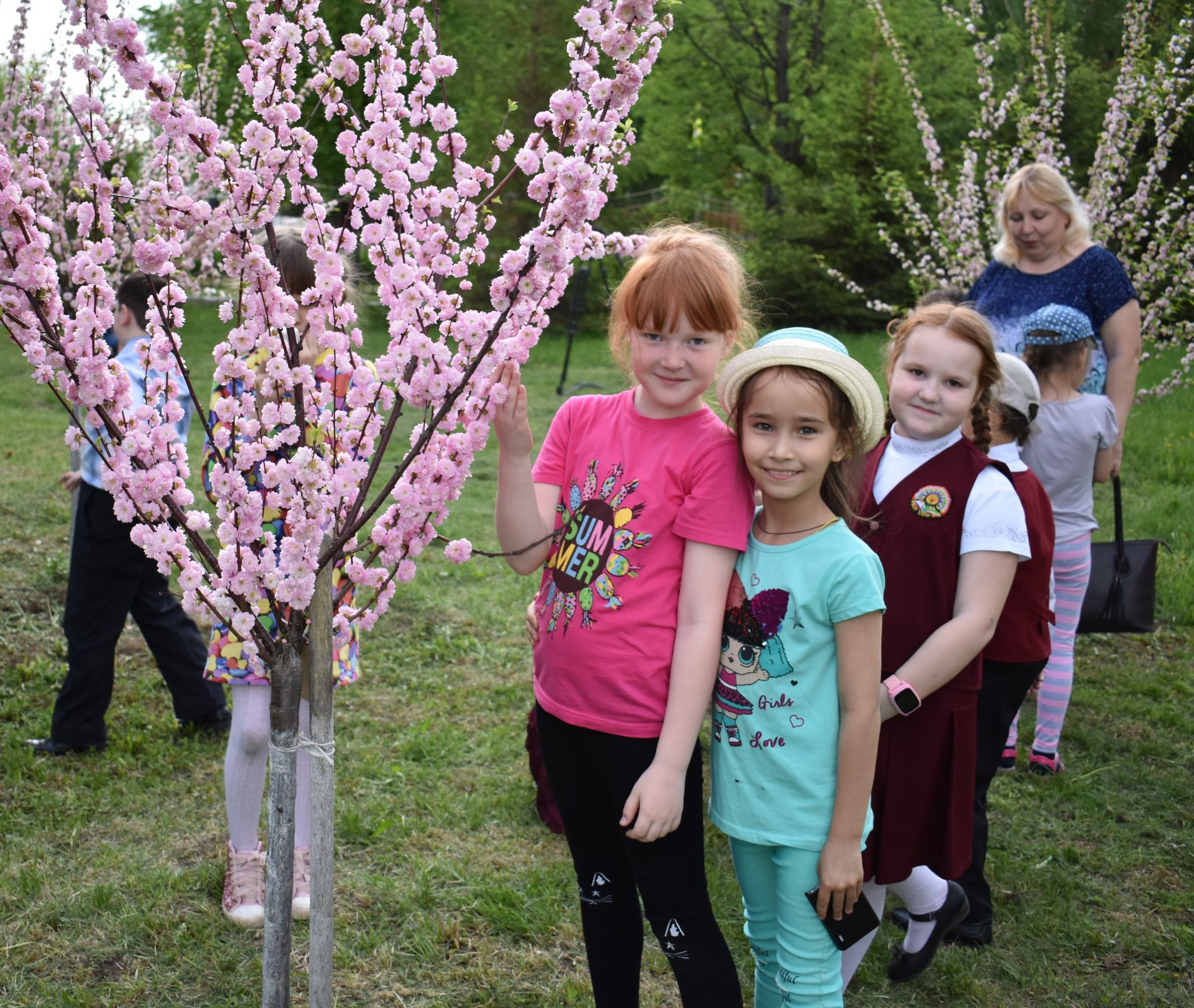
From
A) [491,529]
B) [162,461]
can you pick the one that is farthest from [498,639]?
[162,461]

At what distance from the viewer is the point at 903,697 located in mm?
2227

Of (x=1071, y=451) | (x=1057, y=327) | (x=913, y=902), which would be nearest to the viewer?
(x=913, y=902)

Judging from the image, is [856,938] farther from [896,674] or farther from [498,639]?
[498,639]

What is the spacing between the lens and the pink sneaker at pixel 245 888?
9.64 ft

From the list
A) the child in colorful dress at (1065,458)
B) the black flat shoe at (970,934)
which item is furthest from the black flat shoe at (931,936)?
the child in colorful dress at (1065,458)

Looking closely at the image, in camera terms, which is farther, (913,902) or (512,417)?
(913,902)

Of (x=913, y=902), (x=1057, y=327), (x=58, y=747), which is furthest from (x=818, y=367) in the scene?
(x=58, y=747)

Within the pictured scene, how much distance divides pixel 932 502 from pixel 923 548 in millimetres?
107

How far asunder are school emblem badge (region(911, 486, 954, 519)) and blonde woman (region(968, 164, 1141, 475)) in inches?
68.4

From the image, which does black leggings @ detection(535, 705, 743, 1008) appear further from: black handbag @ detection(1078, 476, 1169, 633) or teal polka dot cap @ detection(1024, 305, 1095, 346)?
black handbag @ detection(1078, 476, 1169, 633)

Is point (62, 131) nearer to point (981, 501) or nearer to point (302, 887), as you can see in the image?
point (302, 887)

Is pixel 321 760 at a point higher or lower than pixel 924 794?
higher

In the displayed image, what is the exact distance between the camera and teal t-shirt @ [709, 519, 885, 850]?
6.33 feet

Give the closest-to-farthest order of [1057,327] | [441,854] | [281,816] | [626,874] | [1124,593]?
[281,816] → [626,874] → [441,854] → [1057,327] → [1124,593]
